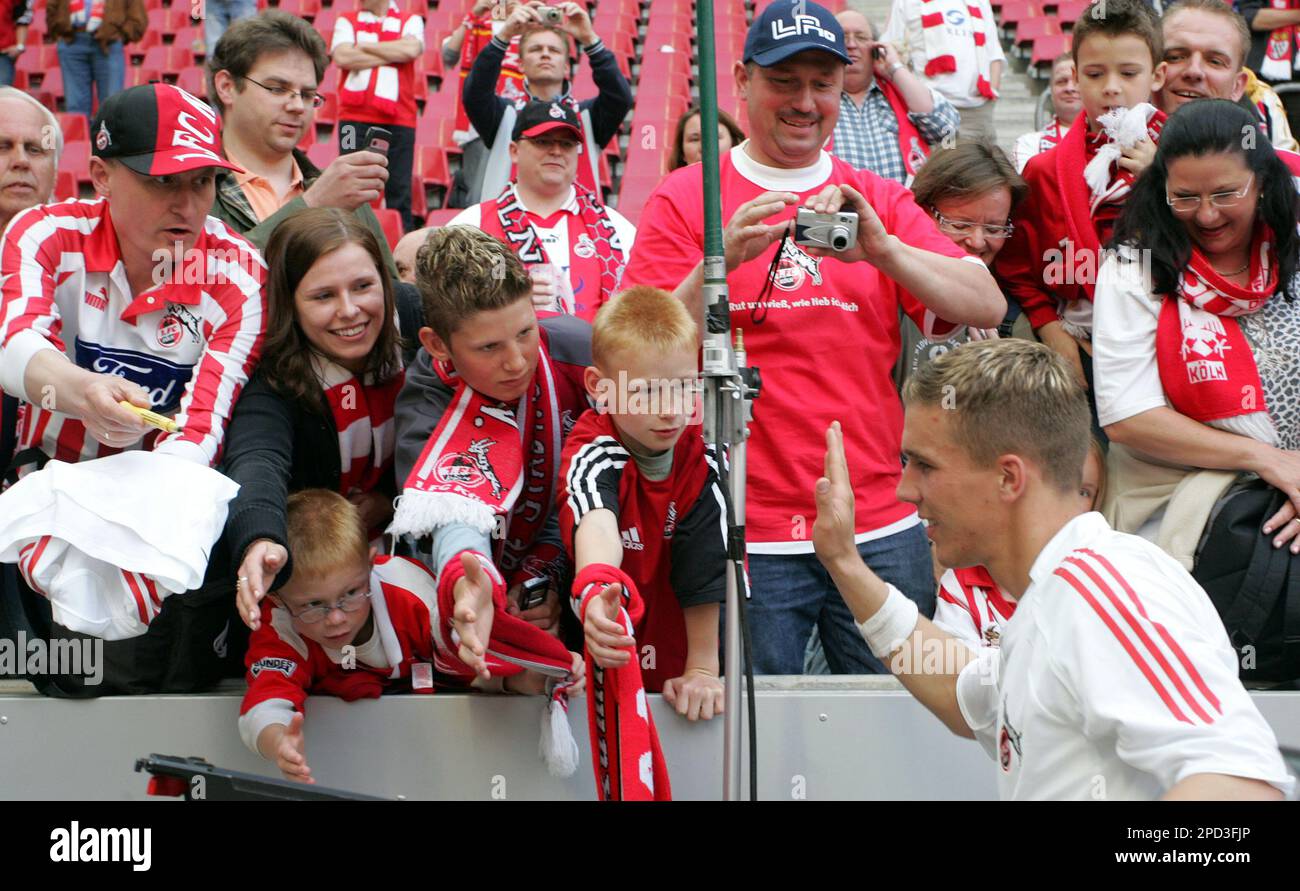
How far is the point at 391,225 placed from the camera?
19.7ft

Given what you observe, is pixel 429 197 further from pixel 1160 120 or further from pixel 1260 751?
pixel 1260 751

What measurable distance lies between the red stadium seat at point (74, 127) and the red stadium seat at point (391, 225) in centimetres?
356

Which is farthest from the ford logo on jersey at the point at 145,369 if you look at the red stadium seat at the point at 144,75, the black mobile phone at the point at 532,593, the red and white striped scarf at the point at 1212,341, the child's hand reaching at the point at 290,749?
the red stadium seat at the point at 144,75

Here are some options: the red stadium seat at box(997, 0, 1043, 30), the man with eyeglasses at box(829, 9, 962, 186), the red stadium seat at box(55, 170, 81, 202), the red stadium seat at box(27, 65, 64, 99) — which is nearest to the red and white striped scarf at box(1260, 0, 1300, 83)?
the man with eyeglasses at box(829, 9, 962, 186)

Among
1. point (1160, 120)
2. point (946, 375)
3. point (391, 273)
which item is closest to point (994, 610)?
point (946, 375)

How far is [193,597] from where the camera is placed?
9.96ft

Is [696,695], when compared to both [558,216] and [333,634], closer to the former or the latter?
[333,634]

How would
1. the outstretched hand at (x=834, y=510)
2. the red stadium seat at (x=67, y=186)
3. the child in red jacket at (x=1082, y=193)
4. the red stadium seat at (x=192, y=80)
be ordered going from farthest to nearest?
the red stadium seat at (x=192, y=80)
the red stadium seat at (x=67, y=186)
the child in red jacket at (x=1082, y=193)
the outstretched hand at (x=834, y=510)

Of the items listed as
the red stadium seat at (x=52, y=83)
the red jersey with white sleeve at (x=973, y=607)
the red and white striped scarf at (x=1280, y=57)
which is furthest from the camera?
the red stadium seat at (x=52, y=83)

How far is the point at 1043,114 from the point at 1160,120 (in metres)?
3.29

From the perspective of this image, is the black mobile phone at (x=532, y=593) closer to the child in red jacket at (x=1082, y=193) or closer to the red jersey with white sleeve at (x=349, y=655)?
the red jersey with white sleeve at (x=349, y=655)

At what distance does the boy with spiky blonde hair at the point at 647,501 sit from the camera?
9.10ft

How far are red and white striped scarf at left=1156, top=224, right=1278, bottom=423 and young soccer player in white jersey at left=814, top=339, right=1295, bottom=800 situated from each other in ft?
3.31

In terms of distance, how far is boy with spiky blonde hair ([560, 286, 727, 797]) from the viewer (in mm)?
2773
